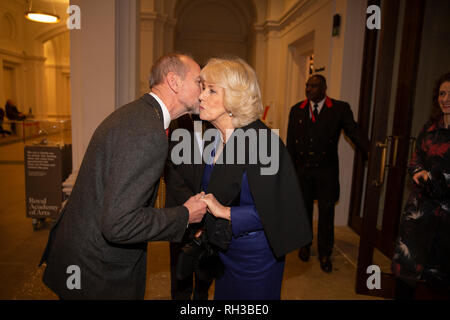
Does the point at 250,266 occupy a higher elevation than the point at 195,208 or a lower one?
lower

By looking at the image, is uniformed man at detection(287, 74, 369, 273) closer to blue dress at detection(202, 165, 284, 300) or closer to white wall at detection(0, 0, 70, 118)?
blue dress at detection(202, 165, 284, 300)

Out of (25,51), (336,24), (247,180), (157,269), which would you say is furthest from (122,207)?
(25,51)

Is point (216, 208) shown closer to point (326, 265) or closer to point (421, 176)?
point (421, 176)

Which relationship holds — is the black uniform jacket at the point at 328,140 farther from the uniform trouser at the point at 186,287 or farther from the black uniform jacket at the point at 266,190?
the black uniform jacket at the point at 266,190

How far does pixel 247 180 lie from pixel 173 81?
595mm

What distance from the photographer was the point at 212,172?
1.61m

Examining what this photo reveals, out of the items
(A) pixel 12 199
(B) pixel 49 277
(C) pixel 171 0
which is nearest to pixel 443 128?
(B) pixel 49 277

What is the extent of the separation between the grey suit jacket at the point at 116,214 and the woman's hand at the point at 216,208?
0.14 metres

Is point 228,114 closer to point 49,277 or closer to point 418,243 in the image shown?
point 49,277

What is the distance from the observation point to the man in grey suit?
3.73 feet

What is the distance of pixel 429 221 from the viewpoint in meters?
2.19
